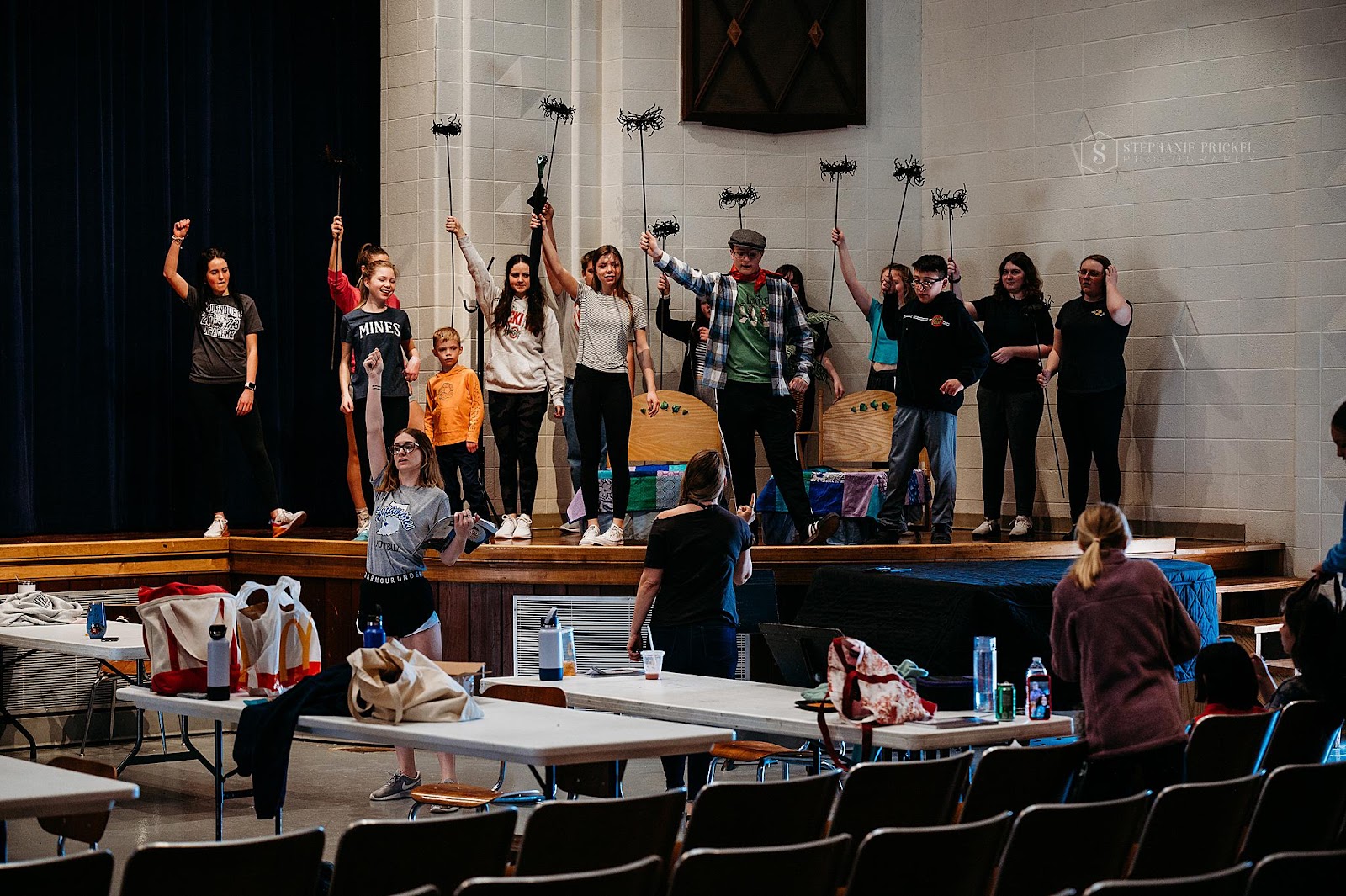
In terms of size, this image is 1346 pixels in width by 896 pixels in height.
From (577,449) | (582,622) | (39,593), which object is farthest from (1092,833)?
(577,449)

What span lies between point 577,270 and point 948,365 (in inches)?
111

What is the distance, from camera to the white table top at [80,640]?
6.25m

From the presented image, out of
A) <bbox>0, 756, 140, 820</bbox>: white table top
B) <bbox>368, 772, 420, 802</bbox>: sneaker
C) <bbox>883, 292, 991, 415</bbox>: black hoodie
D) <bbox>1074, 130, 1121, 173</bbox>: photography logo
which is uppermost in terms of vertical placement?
<bbox>1074, 130, 1121, 173</bbox>: photography logo

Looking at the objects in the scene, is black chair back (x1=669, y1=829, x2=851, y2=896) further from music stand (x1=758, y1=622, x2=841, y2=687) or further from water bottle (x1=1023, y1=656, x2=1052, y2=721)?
music stand (x1=758, y1=622, x2=841, y2=687)

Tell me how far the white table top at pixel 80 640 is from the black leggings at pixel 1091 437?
527 centimetres

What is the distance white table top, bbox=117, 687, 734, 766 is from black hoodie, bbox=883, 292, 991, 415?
4.10 meters

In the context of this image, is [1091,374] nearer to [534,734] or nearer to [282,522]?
[282,522]

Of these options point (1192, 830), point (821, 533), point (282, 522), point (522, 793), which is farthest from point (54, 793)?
point (282, 522)

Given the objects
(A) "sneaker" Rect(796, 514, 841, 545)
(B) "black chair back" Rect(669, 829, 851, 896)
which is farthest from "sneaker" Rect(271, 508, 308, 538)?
Answer: (B) "black chair back" Rect(669, 829, 851, 896)

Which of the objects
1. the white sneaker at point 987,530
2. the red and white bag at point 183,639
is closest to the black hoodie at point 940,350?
the white sneaker at point 987,530

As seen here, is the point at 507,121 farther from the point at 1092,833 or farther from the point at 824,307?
the point at 1092,833

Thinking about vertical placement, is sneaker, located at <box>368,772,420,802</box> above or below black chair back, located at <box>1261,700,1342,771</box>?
below

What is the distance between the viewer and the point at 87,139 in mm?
9719

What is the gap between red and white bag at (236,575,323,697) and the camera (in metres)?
5.20
